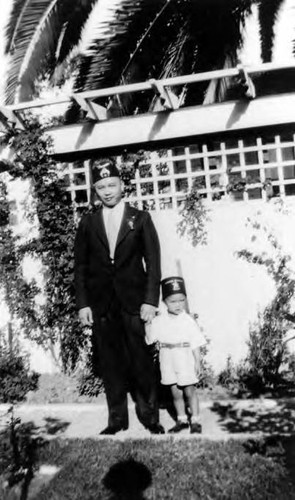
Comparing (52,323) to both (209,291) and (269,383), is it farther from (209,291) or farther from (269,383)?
(269,383)

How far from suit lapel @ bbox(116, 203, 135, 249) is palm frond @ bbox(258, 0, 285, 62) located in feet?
21.8

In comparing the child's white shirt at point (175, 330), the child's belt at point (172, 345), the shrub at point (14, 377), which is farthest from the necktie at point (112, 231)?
the shrub at point (14, 377)

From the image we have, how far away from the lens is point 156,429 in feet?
13.0

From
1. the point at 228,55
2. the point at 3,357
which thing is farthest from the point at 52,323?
the point at 228,55

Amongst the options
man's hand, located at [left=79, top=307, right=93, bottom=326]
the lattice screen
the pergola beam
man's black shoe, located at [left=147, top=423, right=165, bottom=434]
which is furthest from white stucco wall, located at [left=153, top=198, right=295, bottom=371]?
man's hand, located at [left=79, top=307, right=93, bottom=326]

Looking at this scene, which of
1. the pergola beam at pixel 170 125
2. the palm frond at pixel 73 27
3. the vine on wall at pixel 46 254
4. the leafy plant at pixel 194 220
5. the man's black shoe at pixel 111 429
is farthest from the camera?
the palm frond at pixel 73 27

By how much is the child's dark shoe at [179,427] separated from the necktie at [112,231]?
1392 millimetres

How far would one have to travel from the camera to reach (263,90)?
10.4 meters

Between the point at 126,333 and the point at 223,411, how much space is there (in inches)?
41.7

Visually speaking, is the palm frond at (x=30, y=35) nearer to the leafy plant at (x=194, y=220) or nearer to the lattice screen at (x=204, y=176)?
the lattice screen at (x=204, y=176)

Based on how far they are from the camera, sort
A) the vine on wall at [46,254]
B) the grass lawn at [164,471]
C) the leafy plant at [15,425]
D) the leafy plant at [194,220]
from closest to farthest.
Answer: the grass lawn at [164,471], the leafy plant at [15,425], the leafy plant at [194,220], the vine on wall at [46,254]

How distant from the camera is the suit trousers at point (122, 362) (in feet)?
13.2

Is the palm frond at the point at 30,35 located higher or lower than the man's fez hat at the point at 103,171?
higher

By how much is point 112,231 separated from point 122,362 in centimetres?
107
